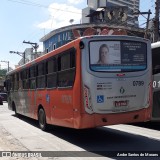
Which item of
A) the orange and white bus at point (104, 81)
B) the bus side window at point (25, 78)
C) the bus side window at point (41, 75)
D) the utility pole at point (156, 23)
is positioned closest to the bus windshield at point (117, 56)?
the orange and white bus at point (104, 81)

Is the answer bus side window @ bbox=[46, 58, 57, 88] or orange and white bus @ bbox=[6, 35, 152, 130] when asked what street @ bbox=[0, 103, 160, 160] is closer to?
orange and white bus @ bbox=[6, 35, 152, 130]

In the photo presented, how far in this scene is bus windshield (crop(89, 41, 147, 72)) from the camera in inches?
390

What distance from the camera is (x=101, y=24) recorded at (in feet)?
169

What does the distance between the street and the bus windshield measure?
214cm

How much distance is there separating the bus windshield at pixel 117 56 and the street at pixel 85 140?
84.3 inches

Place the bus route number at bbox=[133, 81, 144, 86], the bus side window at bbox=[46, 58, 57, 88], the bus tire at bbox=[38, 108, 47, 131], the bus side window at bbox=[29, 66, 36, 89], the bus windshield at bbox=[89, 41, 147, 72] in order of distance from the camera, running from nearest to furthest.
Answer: the bus windshield at bbox=[89, 41, 147, 72]
the bus route number at bbox=[133, 81, 144, 86]
the bus side window at bbox=[46, 58, 57, 88]
the bus tire at bbox=[38, 108, 47, 131]
the bus side window at bbox=[29, 66, 36, 89]

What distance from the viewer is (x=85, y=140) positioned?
37.4ft

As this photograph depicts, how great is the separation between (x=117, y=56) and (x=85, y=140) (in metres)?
2.97

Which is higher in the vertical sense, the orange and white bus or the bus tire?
the orange and white bus

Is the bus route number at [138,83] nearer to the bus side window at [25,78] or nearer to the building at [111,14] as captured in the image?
the bus side window at [25,78]

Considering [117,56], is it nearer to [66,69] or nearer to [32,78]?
[66,69]

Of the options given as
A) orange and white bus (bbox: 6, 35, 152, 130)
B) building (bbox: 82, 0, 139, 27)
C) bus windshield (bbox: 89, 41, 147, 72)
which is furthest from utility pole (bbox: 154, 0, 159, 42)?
building (bbox: 82, 0, 139, 27)

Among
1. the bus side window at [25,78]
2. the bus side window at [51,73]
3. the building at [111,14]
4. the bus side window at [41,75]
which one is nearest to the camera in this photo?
the bus side window at [51,73]

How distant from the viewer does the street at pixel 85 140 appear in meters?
9.93
